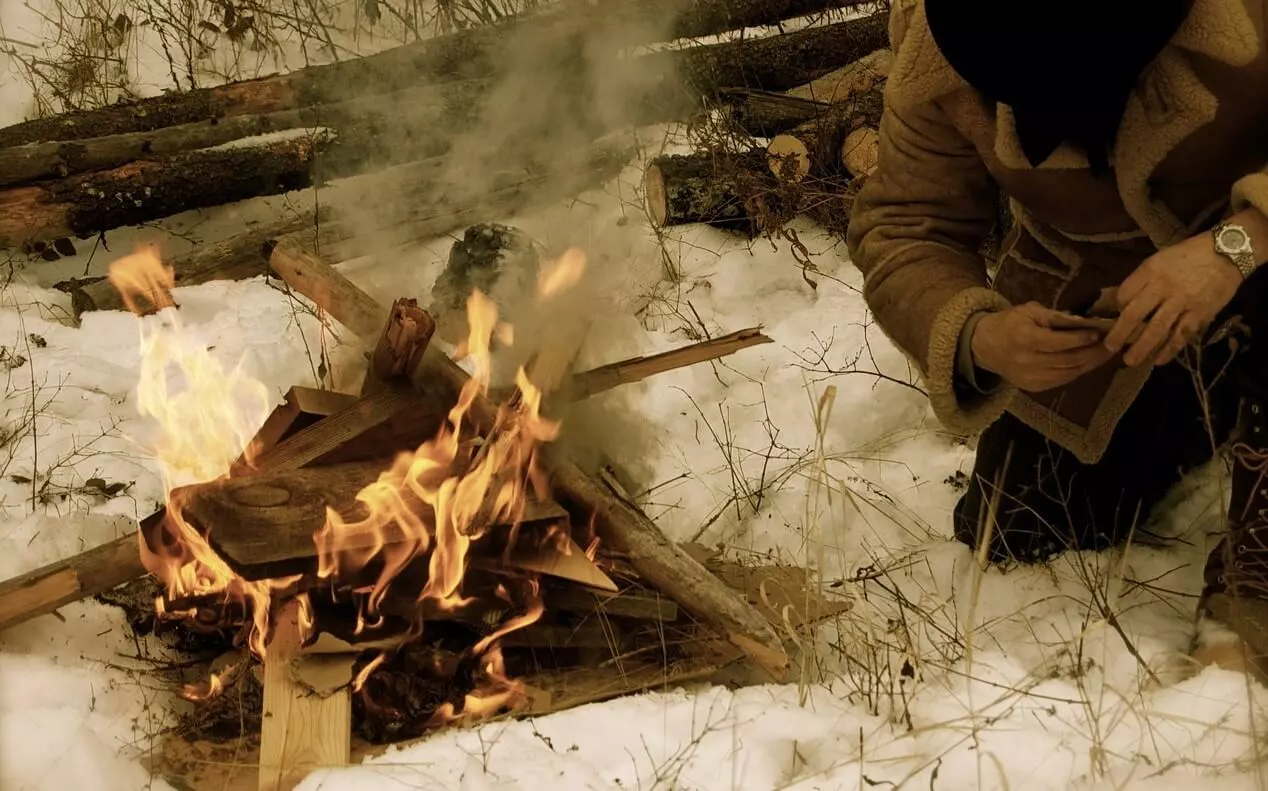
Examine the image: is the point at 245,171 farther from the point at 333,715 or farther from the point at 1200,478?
the point at 1200,478

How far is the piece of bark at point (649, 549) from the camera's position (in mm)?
2129

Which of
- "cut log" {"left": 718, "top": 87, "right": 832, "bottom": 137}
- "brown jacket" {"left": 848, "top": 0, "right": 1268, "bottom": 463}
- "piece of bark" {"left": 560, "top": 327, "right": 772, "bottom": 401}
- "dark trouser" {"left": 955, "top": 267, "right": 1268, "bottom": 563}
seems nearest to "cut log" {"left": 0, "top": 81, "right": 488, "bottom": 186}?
"cut log" {"left": 718, "top": 87, "right": 832, "bottom": 137}

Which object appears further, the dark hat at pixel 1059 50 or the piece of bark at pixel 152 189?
the piece of bark at pixel 152 189

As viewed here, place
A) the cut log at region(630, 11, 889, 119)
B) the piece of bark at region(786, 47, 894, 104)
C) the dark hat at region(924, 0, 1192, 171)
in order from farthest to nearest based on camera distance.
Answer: the cut log at region(630, 11, 889, 119) < the piece of bark at region(786, 47, 894, 104) < the dark hat at region(924, 0, 1192, 171)

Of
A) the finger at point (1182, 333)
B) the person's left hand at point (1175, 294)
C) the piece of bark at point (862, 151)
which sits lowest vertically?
the finger at point (1182, 333)

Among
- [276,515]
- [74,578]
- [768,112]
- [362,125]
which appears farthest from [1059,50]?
[362,125]

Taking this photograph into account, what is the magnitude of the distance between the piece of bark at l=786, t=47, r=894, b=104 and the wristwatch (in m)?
2.78

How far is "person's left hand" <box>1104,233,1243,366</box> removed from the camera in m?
1.74

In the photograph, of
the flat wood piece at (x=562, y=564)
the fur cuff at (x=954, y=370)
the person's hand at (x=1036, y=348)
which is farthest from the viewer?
the flat wood piece at (x=562, y=564)

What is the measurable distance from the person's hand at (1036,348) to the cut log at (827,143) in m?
2.30

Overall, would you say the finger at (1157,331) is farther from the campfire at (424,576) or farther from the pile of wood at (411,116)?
the pile of wood at (411,116)

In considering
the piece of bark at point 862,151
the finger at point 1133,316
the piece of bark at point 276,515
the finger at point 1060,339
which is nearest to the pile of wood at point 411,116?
the piece of bark at point 862,151

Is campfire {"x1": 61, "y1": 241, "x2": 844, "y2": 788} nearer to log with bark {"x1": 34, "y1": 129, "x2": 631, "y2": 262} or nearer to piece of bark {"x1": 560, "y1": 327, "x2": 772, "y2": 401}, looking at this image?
piece of bark {"x1": 560, "y1": 327, "x2": 772, "y2": 401}

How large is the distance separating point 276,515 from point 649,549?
84cm
